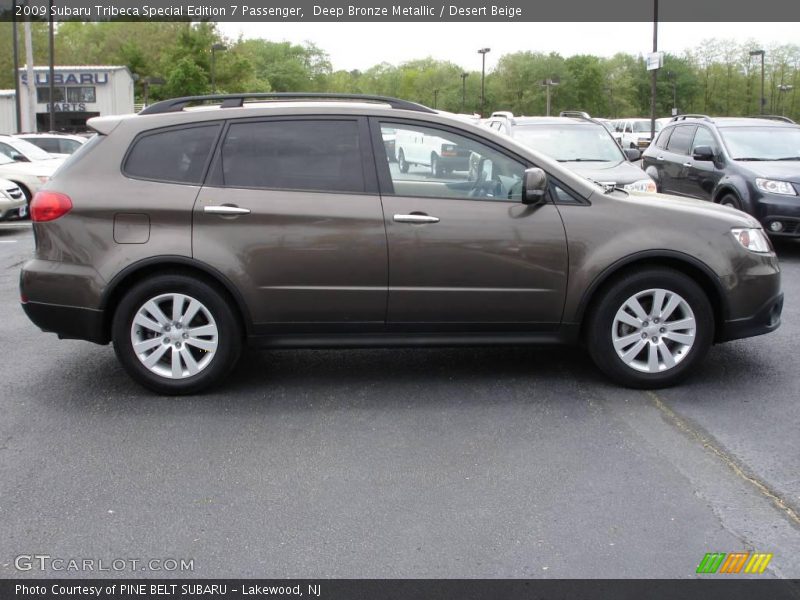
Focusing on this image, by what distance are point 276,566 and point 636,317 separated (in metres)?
3.03

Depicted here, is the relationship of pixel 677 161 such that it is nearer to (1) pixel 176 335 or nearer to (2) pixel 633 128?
(1) pixel 176 335

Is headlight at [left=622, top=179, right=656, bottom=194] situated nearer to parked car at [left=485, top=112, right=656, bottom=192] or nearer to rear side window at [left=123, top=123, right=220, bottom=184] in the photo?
parked car at [left=485, top=112, right=656, bottom=192]

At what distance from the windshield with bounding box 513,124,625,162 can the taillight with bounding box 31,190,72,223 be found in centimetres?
727

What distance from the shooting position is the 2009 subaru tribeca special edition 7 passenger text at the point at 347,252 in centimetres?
534

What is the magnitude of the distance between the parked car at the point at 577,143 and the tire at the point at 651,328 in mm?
5589

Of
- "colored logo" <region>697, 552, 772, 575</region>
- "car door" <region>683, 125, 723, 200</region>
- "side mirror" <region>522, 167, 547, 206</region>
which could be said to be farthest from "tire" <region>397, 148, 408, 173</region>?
"car door" <region>683, 125, 723, 200</region>

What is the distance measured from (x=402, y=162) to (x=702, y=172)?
792cm

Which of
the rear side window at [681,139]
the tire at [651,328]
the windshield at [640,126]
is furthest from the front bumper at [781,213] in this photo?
the windshield at [640,126]

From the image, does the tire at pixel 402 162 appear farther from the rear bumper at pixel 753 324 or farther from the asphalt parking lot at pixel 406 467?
the rear bumper at pixel 753 324

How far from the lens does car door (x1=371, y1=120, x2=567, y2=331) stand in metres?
5.37

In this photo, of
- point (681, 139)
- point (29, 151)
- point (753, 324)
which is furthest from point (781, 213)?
point (29, 151)

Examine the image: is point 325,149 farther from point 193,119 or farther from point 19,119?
point 19,119

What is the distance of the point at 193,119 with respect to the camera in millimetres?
5523
